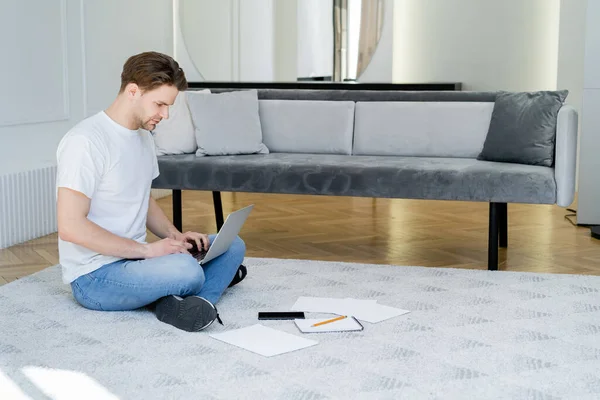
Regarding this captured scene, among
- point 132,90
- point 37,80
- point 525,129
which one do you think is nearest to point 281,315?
point 132,90

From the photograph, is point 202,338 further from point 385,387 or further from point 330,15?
point 330,15

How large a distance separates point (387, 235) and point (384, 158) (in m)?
0.66

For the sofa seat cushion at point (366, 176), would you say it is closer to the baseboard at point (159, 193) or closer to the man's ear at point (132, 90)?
the man's ear at point (132, 90)

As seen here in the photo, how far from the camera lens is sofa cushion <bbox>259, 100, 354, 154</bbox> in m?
4.86

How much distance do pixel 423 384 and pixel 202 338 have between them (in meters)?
0.74

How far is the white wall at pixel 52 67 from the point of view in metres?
4.74

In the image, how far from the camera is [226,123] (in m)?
4.81

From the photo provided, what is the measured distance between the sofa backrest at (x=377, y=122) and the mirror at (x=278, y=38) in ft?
7.45

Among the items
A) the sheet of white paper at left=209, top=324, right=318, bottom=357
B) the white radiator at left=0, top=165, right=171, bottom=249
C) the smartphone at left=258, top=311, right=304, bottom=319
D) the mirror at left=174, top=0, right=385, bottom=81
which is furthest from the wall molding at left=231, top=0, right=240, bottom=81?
the sheet of white paper at left=209, top=324, right=318, bottom=357

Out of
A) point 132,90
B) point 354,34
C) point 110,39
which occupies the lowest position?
point 132,90

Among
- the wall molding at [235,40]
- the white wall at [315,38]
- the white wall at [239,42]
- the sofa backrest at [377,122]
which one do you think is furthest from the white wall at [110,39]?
the white wall at [315,38]

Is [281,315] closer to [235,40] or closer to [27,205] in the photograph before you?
[27,205]

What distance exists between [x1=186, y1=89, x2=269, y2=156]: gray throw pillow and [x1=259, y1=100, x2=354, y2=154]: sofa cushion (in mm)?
81

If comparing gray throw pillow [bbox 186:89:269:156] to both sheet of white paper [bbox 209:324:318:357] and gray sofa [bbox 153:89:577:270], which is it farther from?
sheet of white paper [bbox 209:324:318:357]
